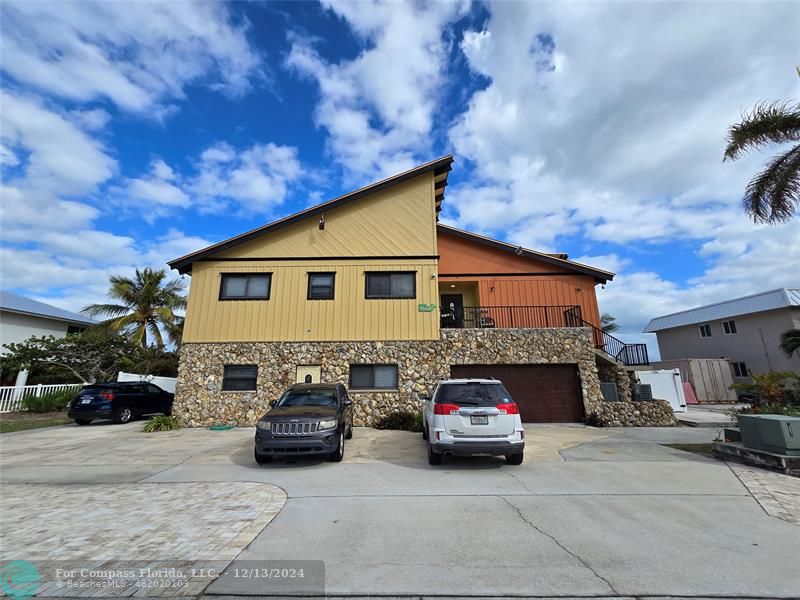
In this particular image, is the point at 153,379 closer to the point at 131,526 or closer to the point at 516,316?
the point at 131,526

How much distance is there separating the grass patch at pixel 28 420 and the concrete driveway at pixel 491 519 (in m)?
5.85

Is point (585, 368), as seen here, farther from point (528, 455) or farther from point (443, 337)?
point (528, 455)

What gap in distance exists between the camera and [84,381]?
2100 centimetres

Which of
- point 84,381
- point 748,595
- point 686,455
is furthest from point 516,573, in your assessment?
point 84,381

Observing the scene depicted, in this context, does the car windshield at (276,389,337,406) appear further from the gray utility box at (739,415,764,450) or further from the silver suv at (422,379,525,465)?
the gray utility box at (739,415,764,450)

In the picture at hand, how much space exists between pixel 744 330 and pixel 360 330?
26233 mm

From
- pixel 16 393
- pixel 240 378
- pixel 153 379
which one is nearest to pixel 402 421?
pixel 240 378

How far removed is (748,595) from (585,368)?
11816mm

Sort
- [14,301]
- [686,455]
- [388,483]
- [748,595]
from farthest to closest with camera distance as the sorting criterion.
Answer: [14,301] → [686,455] → [388,483] → [748,595]

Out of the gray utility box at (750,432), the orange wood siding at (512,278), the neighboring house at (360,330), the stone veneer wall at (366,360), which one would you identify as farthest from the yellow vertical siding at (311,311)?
the gray utility box at (750,432)

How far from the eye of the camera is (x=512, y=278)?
693 inches

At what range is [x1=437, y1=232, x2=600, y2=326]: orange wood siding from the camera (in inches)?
676

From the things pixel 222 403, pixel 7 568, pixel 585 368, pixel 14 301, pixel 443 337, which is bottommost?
pixel 7 568

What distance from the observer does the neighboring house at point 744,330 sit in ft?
73.7
